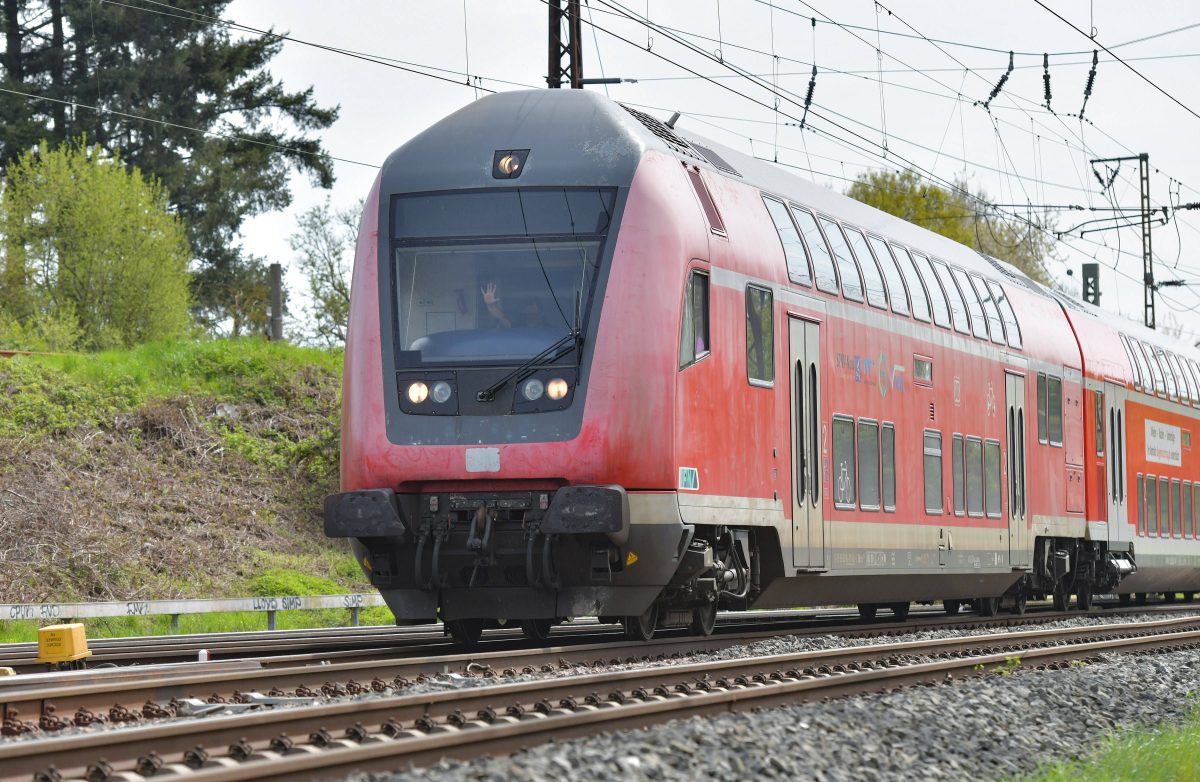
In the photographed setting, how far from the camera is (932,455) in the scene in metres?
17.9

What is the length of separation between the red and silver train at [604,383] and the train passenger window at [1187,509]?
12.6m

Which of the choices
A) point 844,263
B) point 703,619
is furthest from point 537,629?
point 844,263

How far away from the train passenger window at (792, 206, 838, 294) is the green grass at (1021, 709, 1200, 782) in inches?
266

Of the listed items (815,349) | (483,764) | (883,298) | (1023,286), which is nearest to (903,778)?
(483,764)

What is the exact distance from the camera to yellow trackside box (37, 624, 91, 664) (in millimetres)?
12047

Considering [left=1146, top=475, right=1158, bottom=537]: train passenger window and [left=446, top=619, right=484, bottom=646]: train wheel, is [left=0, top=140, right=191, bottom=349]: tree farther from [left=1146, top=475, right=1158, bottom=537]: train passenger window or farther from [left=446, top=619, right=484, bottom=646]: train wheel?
[left=446, top=619, right=484, bottom=646]: train wheel

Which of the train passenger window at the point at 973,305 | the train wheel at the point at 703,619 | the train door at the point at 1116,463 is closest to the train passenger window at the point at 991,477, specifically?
the train passenger window at the point at 973,305

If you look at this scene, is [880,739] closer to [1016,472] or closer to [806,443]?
[806,443]

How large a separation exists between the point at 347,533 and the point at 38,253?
93.9 feet

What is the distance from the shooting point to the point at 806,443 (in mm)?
15055

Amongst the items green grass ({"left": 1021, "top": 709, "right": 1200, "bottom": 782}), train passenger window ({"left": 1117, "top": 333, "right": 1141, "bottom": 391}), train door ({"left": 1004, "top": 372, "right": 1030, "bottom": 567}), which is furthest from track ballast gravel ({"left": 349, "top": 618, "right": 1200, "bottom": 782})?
train passenger window ({"left": 1117, "top": 333, "right": 1141, "bottom": 391})

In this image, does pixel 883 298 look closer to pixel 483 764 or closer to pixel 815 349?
pixel 815 349

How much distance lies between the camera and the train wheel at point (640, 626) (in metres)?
13.4

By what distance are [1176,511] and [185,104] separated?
30.4m
